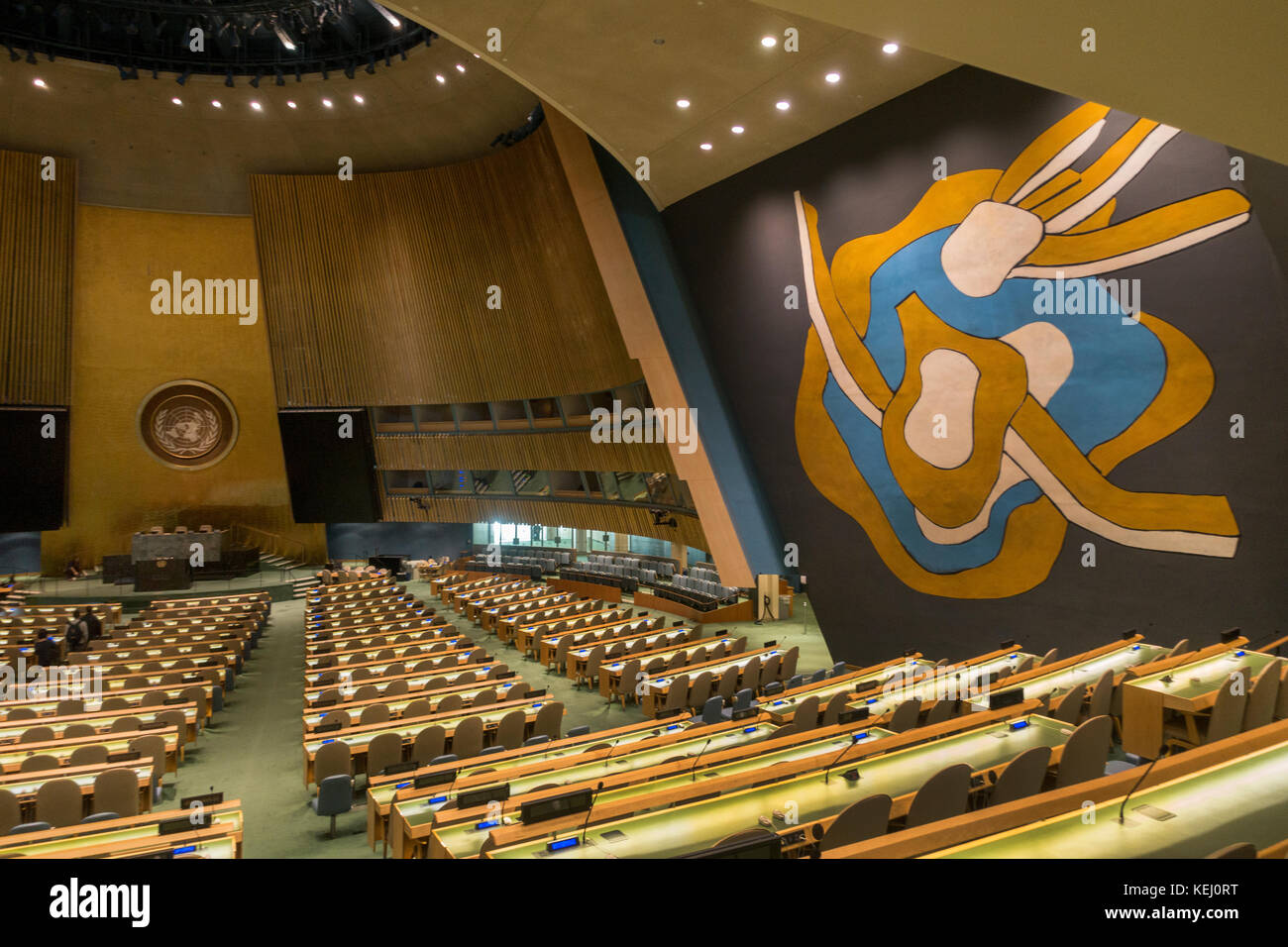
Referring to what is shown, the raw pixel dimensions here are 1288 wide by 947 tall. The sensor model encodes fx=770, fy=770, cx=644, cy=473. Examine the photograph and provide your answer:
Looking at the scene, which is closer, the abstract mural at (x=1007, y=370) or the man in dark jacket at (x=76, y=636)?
the abstract mural at (x=1007, y=370)

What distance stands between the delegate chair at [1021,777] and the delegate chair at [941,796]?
25 centimetres

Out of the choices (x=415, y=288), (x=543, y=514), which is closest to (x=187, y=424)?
(x=415, y=288)

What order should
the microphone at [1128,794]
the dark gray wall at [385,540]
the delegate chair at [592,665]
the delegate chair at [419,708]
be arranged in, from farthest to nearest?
the dark gray wall at [385,540], the delegate chair at [592,665], the delegate chair at [419,708], the microphone at [1128,794]

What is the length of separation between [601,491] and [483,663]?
1100 centimetres

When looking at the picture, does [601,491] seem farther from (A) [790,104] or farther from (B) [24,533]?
(B) [24,533]

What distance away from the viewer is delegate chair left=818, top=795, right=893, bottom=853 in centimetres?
361

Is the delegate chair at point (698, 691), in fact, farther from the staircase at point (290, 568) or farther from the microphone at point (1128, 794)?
the staircase at point (290, 568)

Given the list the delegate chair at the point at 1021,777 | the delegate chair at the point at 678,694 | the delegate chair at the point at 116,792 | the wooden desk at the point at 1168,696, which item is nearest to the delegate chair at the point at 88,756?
the delegate chair at the point at 116,792

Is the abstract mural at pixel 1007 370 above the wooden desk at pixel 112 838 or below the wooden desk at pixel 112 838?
above

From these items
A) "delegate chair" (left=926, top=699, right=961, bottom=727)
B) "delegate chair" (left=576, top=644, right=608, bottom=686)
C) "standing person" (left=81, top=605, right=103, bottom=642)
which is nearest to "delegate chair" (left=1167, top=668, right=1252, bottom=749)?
"delegate chair" (left=926, top=699, right=961, bottom=727)

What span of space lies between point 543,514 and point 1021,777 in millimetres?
20169

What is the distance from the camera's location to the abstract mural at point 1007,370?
308 inches

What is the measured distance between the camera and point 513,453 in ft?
78.9

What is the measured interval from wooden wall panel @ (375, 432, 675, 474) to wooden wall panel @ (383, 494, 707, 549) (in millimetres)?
1149
